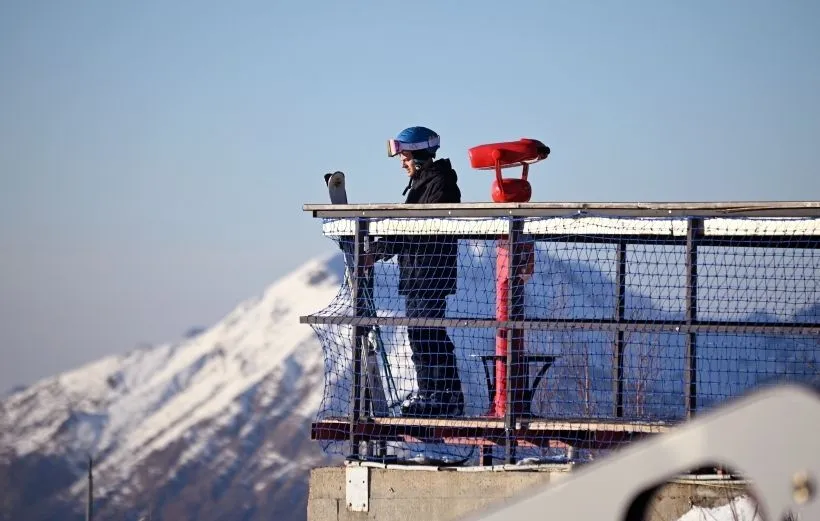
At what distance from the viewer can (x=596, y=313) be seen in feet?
29.1

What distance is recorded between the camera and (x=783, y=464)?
3248 mm

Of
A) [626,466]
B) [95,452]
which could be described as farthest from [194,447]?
[626,466]

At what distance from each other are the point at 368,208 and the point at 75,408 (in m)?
68.6

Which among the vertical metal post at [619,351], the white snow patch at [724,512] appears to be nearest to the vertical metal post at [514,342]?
the vertical metal post at [619,351]

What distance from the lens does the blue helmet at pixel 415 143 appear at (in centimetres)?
998

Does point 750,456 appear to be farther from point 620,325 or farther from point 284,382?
point 284,382

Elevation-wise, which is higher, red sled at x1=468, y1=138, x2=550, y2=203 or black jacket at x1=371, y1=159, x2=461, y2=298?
red sled at x1=468, y1=138, x2=550, y2=203

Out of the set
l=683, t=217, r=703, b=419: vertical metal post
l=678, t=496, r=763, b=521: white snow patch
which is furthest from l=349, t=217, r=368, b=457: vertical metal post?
l=678, t=496, r=763, b=521: white snow patch

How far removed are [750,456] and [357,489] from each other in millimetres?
5929

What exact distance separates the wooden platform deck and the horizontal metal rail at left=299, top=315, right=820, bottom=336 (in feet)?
1.82

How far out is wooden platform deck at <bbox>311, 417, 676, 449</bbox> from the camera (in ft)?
28.4

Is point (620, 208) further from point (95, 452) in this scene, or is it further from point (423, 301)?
point (95, 452)

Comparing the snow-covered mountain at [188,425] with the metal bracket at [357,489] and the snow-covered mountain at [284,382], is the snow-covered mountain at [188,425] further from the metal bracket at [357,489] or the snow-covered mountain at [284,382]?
the metal bracket at [357,489]

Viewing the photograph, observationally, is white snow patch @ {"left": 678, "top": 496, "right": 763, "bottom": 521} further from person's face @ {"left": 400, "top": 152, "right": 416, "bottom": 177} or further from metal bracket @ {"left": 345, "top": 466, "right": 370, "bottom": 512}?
person's face @ {"left": 400, "top": 152, "right": 416, "bottom": 177}
